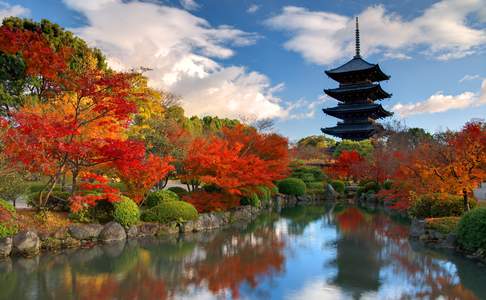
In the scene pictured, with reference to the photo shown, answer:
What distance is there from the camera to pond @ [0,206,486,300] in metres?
8.05

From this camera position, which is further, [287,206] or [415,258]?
[287,206]

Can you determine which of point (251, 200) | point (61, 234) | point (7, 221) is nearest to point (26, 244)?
point (7, 221)

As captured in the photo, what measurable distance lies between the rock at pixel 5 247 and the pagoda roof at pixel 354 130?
113 ft

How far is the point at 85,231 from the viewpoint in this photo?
12.6m

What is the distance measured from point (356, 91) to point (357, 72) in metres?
1.92

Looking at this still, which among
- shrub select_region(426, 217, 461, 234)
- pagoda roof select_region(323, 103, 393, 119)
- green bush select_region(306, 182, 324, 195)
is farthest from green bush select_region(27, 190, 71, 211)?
pagoda roof select_region(323, 103, 393, 119)

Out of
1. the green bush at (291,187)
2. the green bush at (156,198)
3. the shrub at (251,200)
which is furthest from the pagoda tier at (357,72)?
the green bush at (156,198)

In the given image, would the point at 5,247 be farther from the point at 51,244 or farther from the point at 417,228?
the point at 417,228

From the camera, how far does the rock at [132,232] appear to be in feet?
45.0

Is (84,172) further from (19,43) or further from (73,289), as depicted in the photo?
(19,43)

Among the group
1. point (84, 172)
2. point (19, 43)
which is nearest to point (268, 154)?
point (84, 172)

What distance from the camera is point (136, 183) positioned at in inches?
595

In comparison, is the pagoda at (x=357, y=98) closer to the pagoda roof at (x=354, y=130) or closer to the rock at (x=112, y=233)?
the pagoda roof at (x=354, y=130)

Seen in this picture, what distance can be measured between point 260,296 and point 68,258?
5756mm
